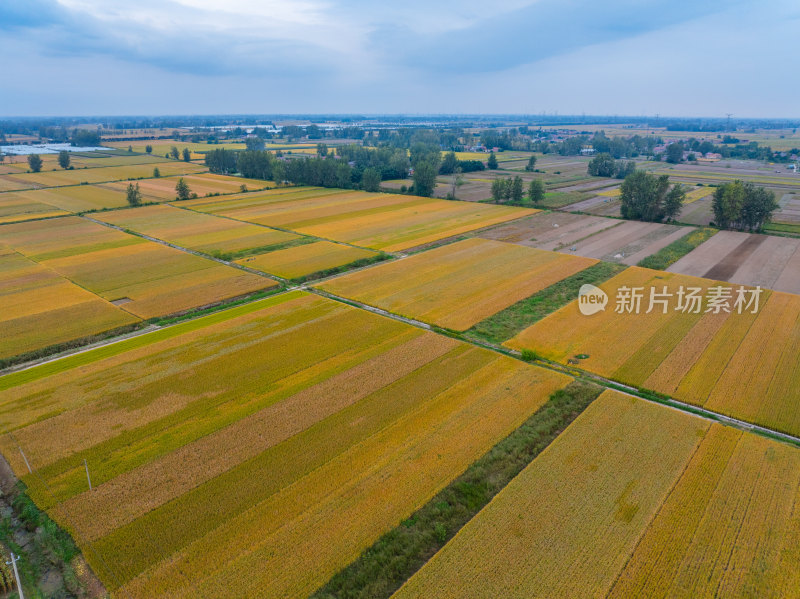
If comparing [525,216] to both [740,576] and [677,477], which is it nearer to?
[677,477]

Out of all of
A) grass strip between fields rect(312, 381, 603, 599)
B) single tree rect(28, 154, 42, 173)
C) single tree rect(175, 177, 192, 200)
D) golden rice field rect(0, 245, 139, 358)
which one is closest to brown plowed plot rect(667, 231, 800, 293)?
grass strip between fields rect(312, 381, 603, 599)

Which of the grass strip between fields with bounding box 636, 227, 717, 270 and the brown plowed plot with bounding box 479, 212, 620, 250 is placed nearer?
the grass strip between fields with bounding box 636, 227, 717, 270

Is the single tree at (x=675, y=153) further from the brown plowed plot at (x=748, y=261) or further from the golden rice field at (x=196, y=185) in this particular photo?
A: the golden rice field at (x=196, y=185)

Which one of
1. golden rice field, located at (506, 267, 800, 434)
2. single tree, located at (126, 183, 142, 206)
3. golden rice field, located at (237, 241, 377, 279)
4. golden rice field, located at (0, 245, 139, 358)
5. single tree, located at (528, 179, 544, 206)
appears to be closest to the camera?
golden rice field, located at (506, 267, 800, 434)

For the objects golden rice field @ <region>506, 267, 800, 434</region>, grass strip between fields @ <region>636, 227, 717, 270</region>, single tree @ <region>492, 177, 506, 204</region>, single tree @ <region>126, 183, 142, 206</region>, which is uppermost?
single tree @ <region>492, 177, 506, 204</region>

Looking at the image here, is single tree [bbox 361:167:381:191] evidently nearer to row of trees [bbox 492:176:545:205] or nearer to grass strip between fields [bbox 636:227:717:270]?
row of trees [bbox 492:176:545:205]

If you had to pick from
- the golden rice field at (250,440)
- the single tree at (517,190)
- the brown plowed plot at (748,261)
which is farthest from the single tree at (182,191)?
the brown plowed plot at (748,261)
